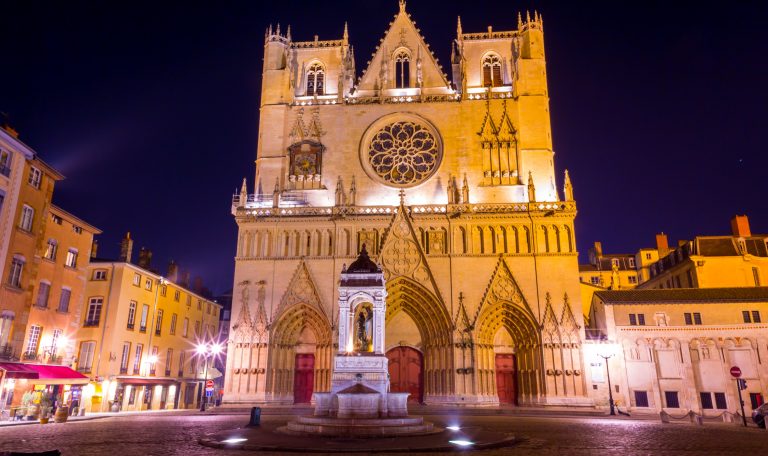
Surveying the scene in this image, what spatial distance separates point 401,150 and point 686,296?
713 inches

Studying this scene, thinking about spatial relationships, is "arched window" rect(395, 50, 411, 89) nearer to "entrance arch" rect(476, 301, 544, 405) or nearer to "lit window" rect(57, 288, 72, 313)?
"entrance arch" rect(476, 301, 544, 405)

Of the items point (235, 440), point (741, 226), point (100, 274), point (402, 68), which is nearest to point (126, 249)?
point (100, 274)

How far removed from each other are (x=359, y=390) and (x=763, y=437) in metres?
10.8

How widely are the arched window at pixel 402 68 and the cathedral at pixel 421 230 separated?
33 cm

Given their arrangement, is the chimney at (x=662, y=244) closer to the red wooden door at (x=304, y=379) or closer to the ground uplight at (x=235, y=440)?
the red wooden door at (x=304, y=379)

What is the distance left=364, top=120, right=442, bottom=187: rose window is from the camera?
33.9 meters

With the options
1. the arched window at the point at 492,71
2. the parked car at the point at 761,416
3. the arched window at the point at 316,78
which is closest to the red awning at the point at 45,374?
the arched window at the point at 316,78

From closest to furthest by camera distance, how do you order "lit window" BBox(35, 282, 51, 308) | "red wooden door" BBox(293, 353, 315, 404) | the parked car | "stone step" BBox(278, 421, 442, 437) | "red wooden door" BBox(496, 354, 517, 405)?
"stone step" BBox(278, 421, 442, 437), the parked car, "lit window" BBox(35, 282, 51, 308), "red wooden door" BBox(496, 354, 517, 405), "red wooden door" BBox(293, 353, 315, 404)

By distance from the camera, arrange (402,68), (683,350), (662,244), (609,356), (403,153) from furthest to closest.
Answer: (662,244), (402,68), (403,153), (683,350), (609,356)

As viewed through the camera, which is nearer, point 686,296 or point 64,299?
point 64,299

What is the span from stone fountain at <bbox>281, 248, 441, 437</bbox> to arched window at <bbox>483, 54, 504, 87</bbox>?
69.8 ft

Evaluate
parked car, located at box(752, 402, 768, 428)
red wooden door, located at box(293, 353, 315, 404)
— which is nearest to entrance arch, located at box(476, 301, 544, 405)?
red wooden door, located at box(293, 353, 315, 404)

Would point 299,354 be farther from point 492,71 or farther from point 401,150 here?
point 492,71

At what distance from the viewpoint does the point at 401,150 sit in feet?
113
